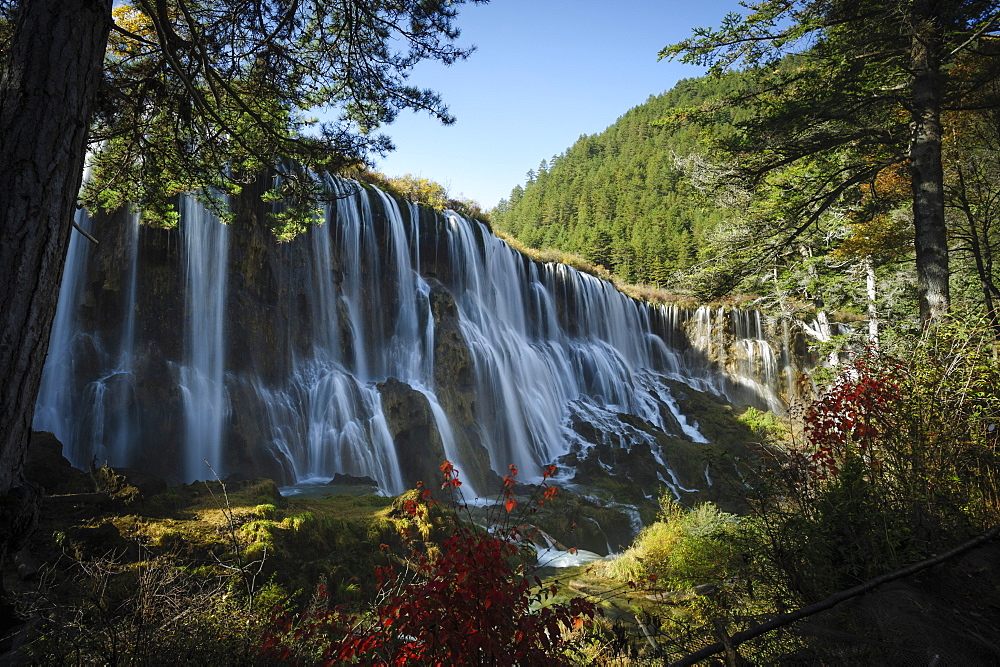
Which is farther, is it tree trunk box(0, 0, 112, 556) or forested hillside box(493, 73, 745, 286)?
forested hillside box(493, 73, 745, 286)

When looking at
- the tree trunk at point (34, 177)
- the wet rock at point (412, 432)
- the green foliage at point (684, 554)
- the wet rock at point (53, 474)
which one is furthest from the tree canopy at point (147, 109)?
the wet rock at point (412, 432)

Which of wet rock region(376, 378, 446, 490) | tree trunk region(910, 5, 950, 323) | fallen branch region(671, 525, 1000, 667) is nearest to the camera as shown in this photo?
fallen branch region(671, 525, 1000, 667)

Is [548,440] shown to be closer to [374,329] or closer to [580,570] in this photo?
[374,329]

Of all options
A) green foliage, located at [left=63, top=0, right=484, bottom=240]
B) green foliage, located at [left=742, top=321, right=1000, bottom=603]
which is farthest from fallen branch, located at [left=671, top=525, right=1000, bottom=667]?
green foliage, located at [left=63, top=0, right=484, bottom=240]

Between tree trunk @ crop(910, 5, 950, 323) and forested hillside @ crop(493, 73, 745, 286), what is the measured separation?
6065 millimetres

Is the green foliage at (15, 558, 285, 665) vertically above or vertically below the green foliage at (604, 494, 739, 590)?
above

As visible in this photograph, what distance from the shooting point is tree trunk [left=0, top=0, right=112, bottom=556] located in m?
2.18

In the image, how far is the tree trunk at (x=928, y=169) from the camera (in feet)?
20.1

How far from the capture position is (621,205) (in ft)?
198

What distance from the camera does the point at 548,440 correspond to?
58.8 feet

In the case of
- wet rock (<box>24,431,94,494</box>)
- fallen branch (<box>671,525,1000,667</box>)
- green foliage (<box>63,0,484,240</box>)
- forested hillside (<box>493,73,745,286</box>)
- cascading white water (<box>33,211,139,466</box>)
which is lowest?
fallen branch (<box>671,525,1000,667</box>)

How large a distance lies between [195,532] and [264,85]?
4.69 meters

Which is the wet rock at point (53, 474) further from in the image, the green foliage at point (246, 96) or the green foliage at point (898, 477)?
the green foliage at point (898, 477)

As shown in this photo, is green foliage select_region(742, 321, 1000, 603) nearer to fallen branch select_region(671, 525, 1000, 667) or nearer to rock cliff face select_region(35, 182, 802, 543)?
fallen branch select_region(671, 525, 1000, 667)
